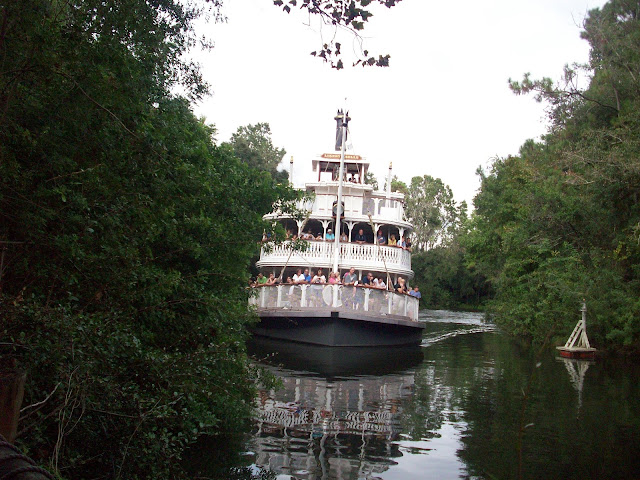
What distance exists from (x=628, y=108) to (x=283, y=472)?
18.5 metres

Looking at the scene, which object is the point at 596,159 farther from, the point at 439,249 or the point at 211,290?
the point at 439,249

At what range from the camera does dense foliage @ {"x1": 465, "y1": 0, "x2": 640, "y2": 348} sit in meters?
19.5

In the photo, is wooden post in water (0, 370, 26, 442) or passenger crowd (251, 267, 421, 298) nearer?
wooden post in water (0, 370, 26, 442)

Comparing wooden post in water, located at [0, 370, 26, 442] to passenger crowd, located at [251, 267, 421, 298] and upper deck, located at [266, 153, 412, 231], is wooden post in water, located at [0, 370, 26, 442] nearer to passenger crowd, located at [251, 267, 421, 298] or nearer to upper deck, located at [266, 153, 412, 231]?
passenger crowd, located at [251, 267, 421, 298]

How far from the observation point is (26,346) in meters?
5.48

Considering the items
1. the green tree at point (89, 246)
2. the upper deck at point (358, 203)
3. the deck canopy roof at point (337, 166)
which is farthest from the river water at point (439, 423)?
the deck canopy roof at point (337, 166)

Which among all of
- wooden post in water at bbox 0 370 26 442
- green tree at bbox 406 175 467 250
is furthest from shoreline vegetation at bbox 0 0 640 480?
green tree at bbox 406 175 467 250

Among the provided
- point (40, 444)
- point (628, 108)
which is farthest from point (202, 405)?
point (628, 108)

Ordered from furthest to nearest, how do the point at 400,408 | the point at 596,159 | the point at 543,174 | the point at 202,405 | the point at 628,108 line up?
the point at 543,174
the point at 628,108
the point at 596,159
the point at 400,408
the point at 202,405

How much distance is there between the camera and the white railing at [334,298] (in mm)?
22984

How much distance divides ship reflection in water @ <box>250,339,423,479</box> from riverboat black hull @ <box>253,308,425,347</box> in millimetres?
3235

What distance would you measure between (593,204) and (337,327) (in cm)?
866

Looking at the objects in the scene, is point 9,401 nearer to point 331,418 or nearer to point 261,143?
point 331,418

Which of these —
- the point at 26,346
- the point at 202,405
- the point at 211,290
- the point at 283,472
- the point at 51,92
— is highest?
the point at 51,92
